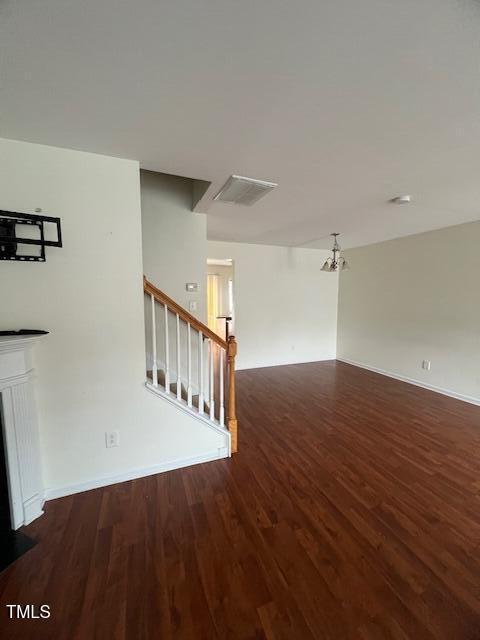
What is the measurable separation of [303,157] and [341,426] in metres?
2.66

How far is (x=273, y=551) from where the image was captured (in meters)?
1.43

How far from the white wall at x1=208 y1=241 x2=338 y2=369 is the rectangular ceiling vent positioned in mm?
2093

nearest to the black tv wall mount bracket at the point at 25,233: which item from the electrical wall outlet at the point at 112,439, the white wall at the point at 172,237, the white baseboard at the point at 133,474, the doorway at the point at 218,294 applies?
the white wall at the point at 172,237

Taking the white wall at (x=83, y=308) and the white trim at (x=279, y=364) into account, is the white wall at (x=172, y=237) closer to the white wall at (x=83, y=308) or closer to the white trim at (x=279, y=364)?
the white wall at (x=83, y=308)

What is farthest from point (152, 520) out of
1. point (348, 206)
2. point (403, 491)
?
point (348, 206)

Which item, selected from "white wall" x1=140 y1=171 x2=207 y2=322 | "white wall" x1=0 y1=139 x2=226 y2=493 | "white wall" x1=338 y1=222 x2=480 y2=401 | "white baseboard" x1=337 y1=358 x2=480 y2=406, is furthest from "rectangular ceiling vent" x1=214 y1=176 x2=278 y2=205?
"white baseboard" x1=337 y1=358 x2=480 y2=406

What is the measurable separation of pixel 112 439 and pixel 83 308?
3.33 feet

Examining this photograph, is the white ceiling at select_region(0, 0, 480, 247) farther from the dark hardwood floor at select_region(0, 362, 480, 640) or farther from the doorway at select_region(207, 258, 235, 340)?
the doorway at select_region(207, 258, 235, 340)

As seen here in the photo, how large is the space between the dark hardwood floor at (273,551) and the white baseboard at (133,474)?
61 mm

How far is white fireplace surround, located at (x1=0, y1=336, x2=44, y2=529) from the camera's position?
1.51 meters

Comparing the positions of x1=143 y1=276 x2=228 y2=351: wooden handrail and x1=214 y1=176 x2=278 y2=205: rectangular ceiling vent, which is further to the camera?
x1=214 y1=176 x2=278 y2=205: rectangular ceiling vent

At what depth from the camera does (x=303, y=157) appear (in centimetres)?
178

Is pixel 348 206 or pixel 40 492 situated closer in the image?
pixel 40 492

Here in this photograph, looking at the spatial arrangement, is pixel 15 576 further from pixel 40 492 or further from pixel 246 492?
pixel 246 492
